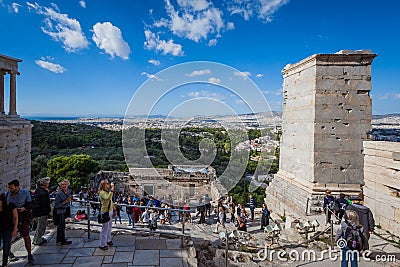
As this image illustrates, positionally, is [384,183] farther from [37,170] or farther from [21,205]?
[37,170]

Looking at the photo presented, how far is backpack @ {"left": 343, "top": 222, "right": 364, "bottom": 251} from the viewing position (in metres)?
3.86

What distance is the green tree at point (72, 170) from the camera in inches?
925

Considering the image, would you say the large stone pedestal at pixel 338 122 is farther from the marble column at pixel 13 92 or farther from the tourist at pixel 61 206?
the marble column at pixel 13 92

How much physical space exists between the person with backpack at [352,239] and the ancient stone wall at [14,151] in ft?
Result: 44.6

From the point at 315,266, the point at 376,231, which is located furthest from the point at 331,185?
the point at 315,266

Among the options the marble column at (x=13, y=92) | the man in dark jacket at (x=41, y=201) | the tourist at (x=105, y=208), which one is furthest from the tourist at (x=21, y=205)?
the marble column at (x=13, y=92)

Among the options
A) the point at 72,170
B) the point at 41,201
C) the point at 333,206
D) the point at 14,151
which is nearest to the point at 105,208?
the point at 41,201

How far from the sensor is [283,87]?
10.2 m

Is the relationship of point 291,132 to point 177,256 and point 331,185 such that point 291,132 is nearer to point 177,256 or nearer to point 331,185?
point 331,185

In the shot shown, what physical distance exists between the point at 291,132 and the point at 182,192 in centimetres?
1291

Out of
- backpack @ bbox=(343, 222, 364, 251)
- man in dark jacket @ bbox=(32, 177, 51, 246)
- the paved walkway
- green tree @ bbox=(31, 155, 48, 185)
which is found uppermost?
man in dark jacket @ bbox=(32, 177, 51, 246)

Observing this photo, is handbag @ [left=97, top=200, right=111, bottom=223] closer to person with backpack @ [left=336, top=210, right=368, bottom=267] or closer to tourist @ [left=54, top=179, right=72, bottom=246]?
tourist @ [left=54, top=179, right=72, bottom=246]

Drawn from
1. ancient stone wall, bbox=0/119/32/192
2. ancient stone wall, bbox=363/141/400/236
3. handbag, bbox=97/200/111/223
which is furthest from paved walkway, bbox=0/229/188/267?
ancient stone wall, bbox=0/119/32/192

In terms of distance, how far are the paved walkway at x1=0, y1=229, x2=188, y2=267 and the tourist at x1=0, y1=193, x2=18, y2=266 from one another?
38cm
